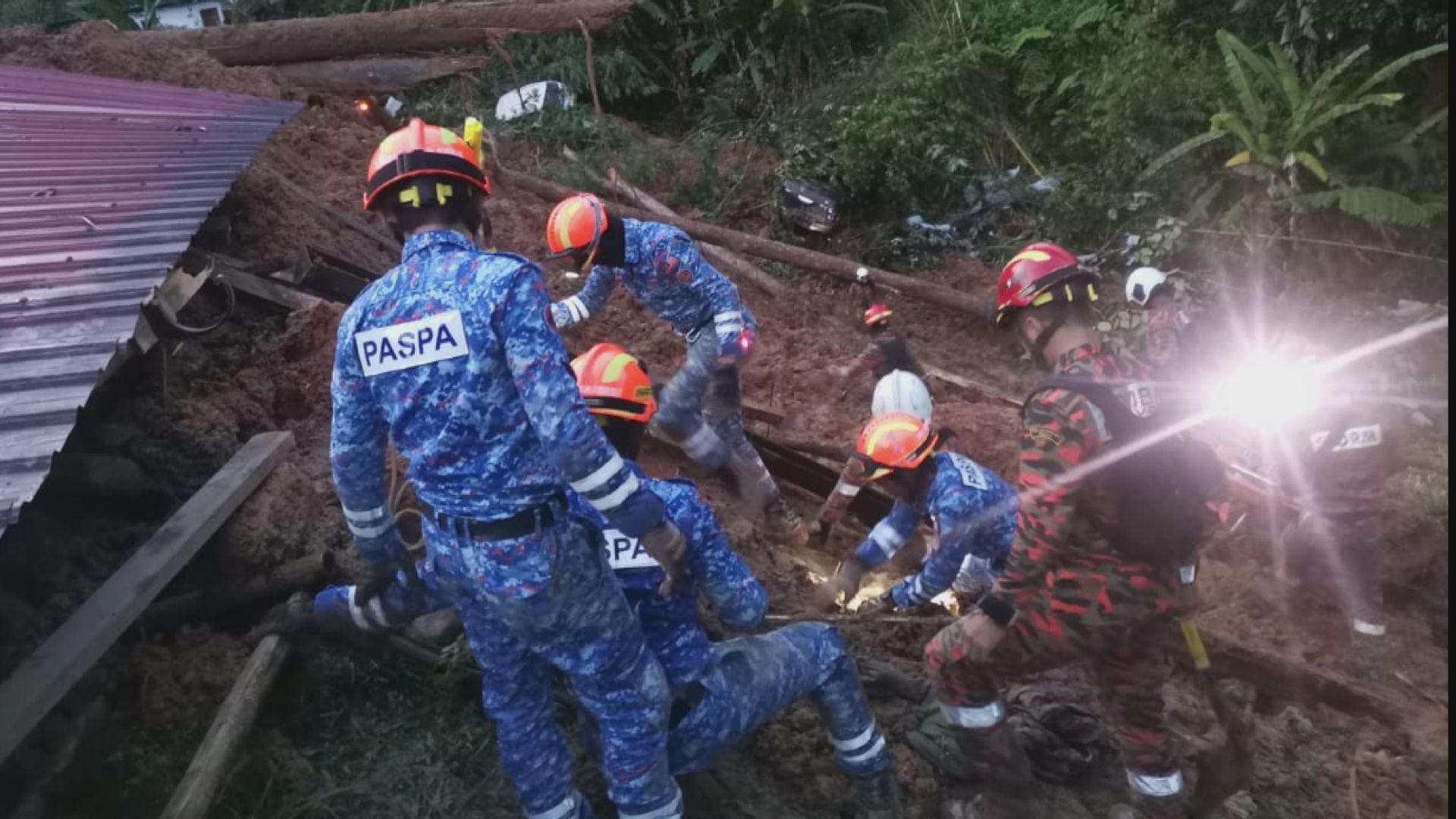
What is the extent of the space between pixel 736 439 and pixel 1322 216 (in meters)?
6.35

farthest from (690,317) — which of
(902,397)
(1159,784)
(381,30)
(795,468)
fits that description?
(381,30)

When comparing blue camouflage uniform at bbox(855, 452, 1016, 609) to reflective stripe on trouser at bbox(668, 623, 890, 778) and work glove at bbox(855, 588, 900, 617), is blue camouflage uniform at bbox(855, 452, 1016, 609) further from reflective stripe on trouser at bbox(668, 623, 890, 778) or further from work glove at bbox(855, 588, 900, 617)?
reflective stripe on trouser at bbox(668, 623, 890, 778)

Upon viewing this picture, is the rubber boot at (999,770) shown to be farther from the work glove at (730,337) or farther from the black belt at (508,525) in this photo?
the work glove at (730,337)

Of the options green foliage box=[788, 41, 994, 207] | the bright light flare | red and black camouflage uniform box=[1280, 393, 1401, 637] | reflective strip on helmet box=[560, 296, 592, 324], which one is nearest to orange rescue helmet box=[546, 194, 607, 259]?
reflective strip on helmet box=[560, 296, 592, 324]

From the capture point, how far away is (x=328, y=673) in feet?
13.0

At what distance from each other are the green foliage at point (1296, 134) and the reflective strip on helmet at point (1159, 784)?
6909mm

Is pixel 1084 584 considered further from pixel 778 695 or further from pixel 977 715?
pixel 778 695

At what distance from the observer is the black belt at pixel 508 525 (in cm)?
296

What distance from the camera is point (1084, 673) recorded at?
4.88 m

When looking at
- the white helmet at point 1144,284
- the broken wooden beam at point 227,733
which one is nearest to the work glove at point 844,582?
the broken wooden beam at point 227,733

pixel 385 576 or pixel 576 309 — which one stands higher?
pixel 576 309

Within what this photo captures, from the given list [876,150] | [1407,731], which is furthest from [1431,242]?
[1407,731]

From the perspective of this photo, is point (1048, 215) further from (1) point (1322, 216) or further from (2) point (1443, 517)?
(2) point (1443, 517)

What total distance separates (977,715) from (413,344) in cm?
244
